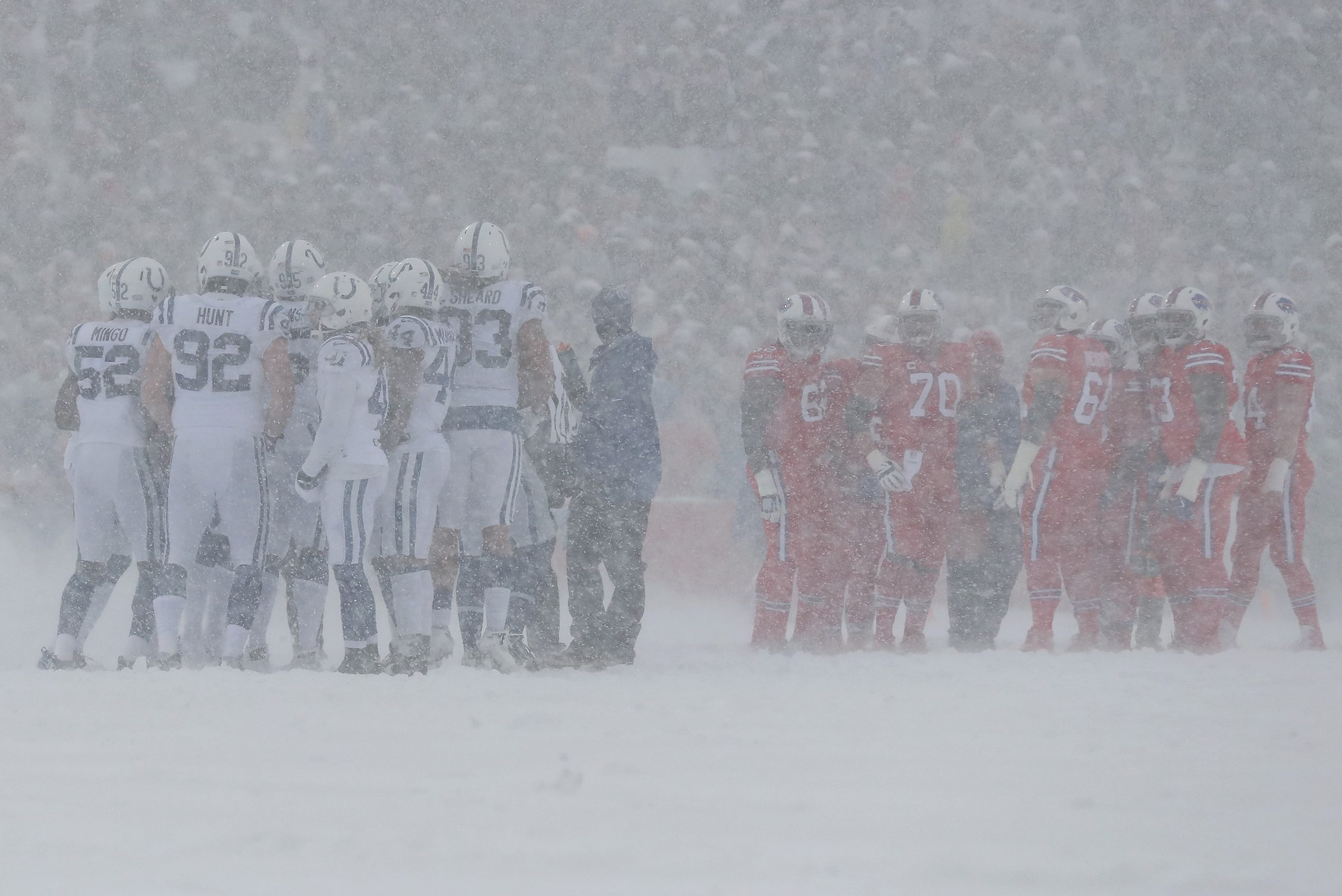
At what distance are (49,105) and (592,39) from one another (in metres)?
6.04

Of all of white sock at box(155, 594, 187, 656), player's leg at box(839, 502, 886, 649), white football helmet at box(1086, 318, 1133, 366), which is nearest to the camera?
white sock at box(155, 594, 187, 656)

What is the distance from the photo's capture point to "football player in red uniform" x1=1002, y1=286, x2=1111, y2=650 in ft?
23.8

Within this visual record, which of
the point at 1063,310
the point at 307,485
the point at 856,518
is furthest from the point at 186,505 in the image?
the point at 1063,310

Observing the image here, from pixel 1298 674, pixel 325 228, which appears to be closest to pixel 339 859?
pixel 1298 674

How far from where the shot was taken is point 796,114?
16.1 metres

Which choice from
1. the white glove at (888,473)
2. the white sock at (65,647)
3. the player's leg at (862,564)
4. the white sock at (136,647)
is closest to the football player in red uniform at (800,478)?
the player's leg at (862,564)

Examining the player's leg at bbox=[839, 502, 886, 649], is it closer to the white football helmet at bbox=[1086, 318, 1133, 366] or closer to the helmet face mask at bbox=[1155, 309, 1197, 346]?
the white football helmet at bbox=[1086, 318, 1133, 366]

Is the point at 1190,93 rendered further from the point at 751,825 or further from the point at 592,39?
the point at 751,825

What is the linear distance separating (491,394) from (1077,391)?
2978 millimetres

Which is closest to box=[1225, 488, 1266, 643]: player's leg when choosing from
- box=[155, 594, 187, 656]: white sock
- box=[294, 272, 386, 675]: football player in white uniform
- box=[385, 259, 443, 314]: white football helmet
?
box=[385, 259, 443, 314]: white football helmet

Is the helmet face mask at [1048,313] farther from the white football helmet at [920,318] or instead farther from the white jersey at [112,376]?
the white jersey at [112,376]

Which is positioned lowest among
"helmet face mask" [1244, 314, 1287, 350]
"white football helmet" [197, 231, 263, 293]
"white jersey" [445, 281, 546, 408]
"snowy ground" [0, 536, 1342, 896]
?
"snowy ground" [0, 536, 1342, 896]

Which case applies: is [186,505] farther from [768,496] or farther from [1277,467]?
[1277,467]

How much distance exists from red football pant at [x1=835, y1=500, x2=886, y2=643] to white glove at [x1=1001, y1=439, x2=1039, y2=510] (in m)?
0.69
